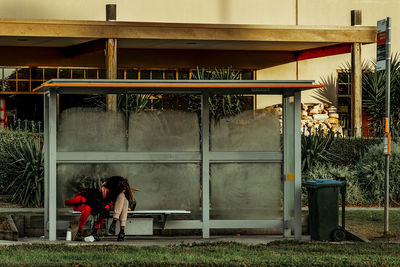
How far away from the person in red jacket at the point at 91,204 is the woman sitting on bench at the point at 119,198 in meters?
0.11

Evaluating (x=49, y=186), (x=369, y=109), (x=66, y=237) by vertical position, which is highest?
(x=369, y=109)

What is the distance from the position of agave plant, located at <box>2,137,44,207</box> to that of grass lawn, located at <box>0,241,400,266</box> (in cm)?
547

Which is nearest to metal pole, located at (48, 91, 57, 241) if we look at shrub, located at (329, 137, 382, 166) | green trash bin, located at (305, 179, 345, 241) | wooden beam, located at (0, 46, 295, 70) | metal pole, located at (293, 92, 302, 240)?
metal pole, located at (293, 92, 302, 240)

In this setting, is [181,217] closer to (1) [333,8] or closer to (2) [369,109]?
(2) [369,109]

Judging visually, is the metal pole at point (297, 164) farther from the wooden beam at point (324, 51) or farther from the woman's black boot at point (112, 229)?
the wooden beam at point (324, 51)

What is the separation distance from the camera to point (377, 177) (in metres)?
16.5

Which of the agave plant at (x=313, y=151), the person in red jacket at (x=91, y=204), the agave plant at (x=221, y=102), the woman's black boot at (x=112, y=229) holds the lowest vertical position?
the woman's black boot at (x=112, y=229)

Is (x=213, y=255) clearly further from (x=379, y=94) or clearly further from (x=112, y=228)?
(x=379, y=94)

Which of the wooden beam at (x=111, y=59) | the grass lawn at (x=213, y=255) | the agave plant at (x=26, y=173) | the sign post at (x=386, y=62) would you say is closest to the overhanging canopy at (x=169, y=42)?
the wooden beam at (x=111, y=59)

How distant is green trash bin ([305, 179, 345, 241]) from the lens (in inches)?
446

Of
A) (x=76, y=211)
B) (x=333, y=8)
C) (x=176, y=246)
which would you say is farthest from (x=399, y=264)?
(x=333, y=8)

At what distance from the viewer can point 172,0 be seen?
24.7 m

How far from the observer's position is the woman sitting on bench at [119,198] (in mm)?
11227

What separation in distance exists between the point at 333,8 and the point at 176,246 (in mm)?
17192
